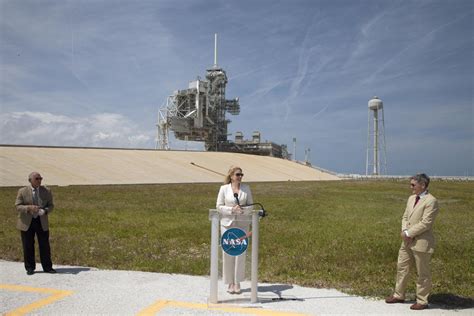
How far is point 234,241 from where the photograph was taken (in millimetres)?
6680

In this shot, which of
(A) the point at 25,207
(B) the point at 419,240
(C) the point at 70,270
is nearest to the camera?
(B) the point at 419,240

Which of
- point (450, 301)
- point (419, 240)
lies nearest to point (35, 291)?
point (419, 240)

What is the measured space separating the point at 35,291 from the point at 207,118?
83.1 meters

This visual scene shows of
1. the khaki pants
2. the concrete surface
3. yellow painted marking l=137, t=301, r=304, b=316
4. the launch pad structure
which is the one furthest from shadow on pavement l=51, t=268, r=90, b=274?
the launch pad structure

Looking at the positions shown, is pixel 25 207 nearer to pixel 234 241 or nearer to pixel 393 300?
pixel 234 241

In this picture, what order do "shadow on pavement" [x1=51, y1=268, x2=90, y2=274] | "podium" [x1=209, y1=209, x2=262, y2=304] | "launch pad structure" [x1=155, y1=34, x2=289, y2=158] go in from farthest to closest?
"launch pad structure" [x1=155, y1=34, x2=289, y2=158], "shadow on pavement" [x1=51, y1=268, x2=90, y2=274], "podium" [x1=209, y1=209, x2=262, y2=304]

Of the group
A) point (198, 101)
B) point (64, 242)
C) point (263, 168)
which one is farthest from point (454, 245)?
point (198, 101)

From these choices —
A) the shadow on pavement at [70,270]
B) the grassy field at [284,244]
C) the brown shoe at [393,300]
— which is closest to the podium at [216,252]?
the grassy field at [284,244]

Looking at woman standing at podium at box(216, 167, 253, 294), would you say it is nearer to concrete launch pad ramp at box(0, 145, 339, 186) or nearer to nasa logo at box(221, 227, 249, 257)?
nasa logo at box(221, 227, 249, 257)

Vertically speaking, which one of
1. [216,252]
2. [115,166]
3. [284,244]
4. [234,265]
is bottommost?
[284,244]

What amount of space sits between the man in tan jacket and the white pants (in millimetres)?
2387

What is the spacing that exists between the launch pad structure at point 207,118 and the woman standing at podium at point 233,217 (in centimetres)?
8082

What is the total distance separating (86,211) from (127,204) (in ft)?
11.5

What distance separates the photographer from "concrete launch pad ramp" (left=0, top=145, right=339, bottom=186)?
3703cm
